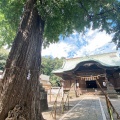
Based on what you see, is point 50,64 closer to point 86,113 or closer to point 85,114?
point 86,113

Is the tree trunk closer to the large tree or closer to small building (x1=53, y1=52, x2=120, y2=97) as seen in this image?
the large tree

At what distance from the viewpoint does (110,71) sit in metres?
21.0

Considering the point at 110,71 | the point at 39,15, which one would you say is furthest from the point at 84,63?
the point at 39,15

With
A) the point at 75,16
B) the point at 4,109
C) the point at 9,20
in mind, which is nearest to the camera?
the point at 4,109

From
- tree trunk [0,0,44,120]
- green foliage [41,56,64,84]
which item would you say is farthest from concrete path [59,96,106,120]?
green foliage [41,56,64,84]

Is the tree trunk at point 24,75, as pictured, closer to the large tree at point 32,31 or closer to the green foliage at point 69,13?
the large tree at point 32,31

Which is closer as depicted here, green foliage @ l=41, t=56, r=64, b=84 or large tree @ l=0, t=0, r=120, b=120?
large tree @ l=0, t=0, r=120, b=120

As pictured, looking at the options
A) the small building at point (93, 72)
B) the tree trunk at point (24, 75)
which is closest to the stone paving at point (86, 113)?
the tree trunk at point (24, 75)

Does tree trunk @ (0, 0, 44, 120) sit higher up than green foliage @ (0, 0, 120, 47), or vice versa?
green foliage @ (0, 0, 120, 47)

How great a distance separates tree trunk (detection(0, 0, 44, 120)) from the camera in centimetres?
416

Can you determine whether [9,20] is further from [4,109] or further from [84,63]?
[84,63]

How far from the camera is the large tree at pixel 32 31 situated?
14.1 feet

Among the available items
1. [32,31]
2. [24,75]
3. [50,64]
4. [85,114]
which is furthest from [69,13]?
[50,64]

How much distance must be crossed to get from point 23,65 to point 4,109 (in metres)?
1.48
